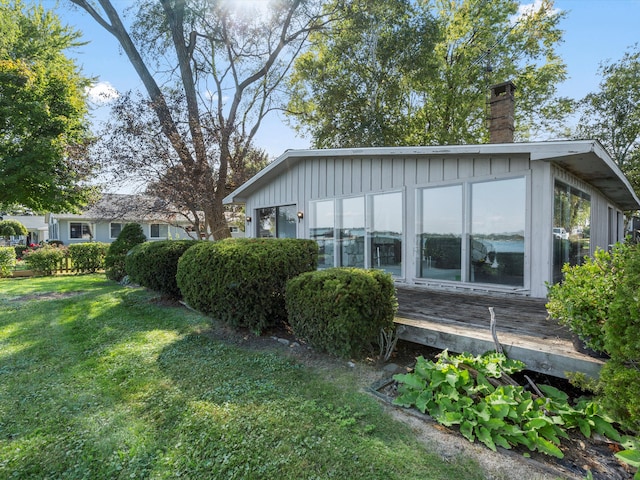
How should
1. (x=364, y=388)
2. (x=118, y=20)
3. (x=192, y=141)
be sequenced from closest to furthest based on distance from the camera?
1. (x=364, y=388)
2. (x=192, y=141)
3. (x=118, y=20)

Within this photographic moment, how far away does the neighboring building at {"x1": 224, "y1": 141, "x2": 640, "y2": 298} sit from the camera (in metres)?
4.79

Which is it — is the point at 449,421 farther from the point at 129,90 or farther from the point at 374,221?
the point at 129,90

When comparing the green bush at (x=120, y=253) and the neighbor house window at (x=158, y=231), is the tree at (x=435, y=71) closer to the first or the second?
the green bush at (x=120, y=253)

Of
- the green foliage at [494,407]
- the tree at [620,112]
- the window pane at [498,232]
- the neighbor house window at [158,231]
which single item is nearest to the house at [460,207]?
the window pane at [498,232]

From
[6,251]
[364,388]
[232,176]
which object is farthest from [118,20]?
[364,388]

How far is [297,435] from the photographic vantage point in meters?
2.26

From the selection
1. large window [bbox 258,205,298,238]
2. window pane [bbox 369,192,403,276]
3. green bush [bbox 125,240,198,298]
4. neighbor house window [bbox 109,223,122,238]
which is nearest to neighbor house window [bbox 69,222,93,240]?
neighbor house window [bbox 109,223,122,238]

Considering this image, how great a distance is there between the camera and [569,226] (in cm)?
580

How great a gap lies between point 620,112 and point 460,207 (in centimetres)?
1855

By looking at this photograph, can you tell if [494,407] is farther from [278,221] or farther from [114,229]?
[114,229]

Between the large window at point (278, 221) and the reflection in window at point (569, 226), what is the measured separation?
5.52 m

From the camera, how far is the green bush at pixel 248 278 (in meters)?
4.14

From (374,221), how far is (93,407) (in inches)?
210

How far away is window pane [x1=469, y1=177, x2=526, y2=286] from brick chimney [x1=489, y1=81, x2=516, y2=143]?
7.21 feet
